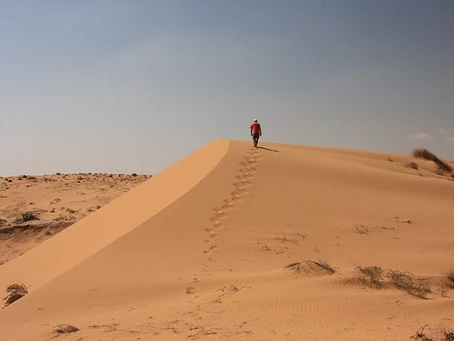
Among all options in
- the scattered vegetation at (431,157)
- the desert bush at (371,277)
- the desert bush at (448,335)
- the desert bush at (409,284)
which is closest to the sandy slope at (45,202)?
the desert bush at (371,277)

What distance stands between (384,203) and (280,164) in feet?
11.0

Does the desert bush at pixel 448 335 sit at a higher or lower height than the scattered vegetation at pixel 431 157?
lower

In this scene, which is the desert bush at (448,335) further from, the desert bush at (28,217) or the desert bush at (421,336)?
the desert bush at (28,217)

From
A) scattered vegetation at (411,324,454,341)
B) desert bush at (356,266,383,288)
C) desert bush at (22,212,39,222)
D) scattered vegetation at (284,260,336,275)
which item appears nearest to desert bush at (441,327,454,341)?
scattered vegetation at (411,324,454,341)

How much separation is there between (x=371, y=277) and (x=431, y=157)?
16.5 meters

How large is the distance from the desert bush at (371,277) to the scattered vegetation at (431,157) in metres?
15.1

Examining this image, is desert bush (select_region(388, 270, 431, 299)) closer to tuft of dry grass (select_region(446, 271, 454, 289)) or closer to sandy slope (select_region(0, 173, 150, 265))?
tuft of dry grass (select_region(446, 271, 454, 289))

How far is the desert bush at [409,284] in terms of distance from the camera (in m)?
5.57

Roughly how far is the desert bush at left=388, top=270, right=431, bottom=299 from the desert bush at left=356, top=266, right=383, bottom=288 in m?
0.17

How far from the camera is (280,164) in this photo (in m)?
13.1

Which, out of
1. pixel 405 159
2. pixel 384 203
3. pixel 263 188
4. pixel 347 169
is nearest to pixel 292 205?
pixel 263 188

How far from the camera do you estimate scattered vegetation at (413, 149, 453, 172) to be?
767 inches

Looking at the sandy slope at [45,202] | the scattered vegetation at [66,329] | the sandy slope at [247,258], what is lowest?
the sandy slope at [45,202]

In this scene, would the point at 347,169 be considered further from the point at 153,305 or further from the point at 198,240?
the point at 153,305
